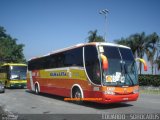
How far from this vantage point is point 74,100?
15.6m

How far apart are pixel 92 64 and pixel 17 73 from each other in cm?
1834

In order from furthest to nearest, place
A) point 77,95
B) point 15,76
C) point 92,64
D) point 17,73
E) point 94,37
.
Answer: point 94,37 → point 17,73 → point 15,76 → point 77,95 → point 92,64

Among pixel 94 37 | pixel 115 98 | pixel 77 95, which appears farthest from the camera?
pixel 94 37

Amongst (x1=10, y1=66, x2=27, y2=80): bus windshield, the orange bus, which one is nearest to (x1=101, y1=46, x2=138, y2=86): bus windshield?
the orange bus

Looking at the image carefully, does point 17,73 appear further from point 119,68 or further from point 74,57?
point 119,68

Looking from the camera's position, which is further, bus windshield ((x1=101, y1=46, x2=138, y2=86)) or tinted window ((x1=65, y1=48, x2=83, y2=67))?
tinted window ((x1=65, y1=48, x2=83, y2=67))

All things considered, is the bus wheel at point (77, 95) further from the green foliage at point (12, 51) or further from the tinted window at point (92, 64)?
the green foliage at point (12, 51)

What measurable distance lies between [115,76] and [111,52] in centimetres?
133

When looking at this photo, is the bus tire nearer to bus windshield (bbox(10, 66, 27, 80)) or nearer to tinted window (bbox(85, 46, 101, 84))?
tinted window (bbox(85, 46, 101, 84))

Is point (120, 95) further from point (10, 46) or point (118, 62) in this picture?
point (10, 46)

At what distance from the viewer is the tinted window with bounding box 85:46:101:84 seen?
42.4ft

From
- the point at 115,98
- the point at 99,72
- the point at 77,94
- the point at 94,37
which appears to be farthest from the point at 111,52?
the point at 94,37

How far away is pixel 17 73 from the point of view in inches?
1176

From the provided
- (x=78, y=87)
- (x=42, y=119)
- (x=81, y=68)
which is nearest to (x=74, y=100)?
(x=78, y=87)
